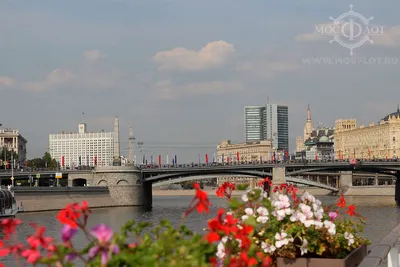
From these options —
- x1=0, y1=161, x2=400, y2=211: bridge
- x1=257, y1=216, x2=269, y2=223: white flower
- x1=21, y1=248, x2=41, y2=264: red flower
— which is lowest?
x1=0, y1=161, x2=400, y2=211: bridge

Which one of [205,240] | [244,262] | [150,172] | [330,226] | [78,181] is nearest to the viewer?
[244,262]

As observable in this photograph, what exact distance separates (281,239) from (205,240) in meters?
4.38

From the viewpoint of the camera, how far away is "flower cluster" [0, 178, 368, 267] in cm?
529

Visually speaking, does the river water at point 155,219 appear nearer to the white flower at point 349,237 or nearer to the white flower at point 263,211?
the white flower at point 349,237

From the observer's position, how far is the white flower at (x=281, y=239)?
10.2 m

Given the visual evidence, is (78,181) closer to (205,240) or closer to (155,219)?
(155,219)

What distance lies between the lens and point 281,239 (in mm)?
10297

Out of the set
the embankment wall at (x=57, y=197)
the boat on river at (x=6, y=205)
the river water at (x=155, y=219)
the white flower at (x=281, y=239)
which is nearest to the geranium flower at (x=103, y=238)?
the white flower at (x=281, y=239)

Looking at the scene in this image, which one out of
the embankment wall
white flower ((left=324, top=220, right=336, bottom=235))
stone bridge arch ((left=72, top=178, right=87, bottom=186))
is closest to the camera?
white flower ((left=324, top=220, right=336, bottom=235))

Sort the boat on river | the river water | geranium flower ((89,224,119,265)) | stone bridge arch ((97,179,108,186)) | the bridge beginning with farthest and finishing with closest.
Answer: stone bridge arch ((97,179,108,186)) → the bridge → the boat on river → the river water → geranium flower ((89,224,119,265))

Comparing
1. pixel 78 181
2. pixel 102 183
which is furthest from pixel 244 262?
pixel 78 181

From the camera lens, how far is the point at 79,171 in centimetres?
10175

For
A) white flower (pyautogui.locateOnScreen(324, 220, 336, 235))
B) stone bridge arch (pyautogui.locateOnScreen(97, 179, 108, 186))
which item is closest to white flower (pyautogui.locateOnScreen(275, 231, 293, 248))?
white flower (pyautogui.locateOnScreen(324, 220, 336, 235))

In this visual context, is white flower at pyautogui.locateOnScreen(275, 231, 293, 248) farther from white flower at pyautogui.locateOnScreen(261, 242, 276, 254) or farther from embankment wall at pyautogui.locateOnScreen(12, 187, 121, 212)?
embankment wall at pyautogui.locateOnScreen(12, 187, 121, 212)
